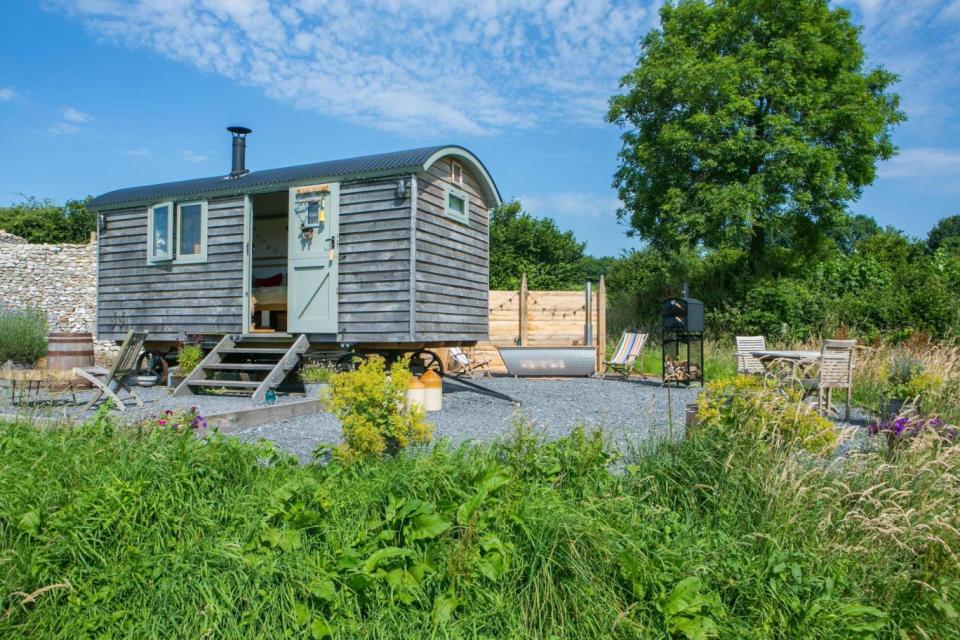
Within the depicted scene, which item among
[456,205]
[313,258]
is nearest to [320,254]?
[313,258]

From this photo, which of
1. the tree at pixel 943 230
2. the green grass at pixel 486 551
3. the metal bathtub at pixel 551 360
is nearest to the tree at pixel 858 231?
the tree at pixel 943 230

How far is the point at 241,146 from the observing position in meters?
9.95

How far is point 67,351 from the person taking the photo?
8.11 meters

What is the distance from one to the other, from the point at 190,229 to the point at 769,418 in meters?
8.87

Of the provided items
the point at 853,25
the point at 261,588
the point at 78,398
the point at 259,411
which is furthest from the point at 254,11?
the point at 853,25

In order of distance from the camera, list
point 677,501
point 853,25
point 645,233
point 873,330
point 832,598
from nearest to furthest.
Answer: point 832,598, point 677,501, point 873,330, point 853,25, point 645,233

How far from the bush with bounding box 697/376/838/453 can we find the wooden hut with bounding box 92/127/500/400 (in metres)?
5.01

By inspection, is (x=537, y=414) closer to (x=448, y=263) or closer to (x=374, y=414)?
(x=448, y=263)

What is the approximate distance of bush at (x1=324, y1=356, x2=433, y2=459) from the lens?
3.53m

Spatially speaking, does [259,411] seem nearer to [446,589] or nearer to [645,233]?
[446,589]

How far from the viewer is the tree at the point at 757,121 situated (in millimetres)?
15141

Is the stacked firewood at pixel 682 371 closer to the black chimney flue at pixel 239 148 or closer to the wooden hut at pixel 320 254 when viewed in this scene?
the wooden hut at pixel 320 254

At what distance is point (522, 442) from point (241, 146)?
8.43 meters

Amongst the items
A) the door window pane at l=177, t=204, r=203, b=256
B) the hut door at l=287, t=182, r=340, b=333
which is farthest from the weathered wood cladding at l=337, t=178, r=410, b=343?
the door window pane at l=177, t=204, r=203, b=256
